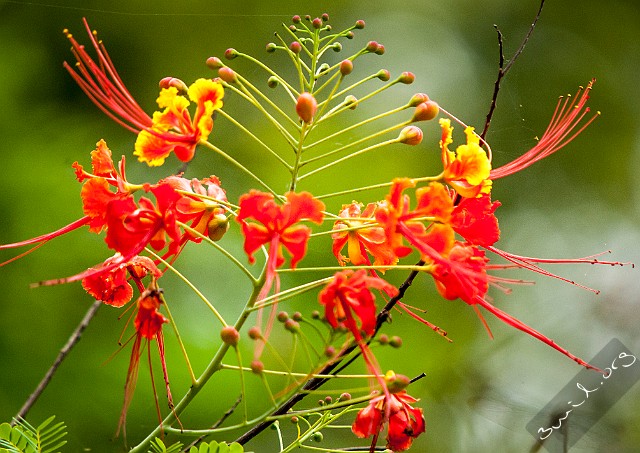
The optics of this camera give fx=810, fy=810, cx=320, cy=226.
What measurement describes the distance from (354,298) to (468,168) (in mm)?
356

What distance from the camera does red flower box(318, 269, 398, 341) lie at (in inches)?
50.9

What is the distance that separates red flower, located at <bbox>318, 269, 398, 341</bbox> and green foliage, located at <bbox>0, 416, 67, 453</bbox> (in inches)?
19.5

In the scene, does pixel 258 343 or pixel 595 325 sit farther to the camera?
pixel 595 325

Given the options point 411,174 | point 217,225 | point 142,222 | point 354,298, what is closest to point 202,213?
point 217,225

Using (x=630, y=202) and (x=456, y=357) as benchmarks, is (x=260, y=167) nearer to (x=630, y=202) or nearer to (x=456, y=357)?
(x=456, y=357)

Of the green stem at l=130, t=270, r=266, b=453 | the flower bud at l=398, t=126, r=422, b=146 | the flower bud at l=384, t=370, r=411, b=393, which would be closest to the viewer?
the flower bud at l=384, t=370, r=411, b=393

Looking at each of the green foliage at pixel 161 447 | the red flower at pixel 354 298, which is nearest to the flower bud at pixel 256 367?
the red flower at pixel 354 298

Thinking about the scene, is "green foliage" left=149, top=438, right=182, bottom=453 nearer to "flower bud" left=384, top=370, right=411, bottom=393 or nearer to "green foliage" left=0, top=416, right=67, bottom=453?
"green foliage" left=0, top=416, right=67, bottom=453

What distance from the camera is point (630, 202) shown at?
4734 mm

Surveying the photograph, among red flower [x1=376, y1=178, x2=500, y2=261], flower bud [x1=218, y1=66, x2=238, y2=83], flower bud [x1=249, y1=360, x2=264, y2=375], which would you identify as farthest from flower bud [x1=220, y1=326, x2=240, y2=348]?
flower bud [x1=218, y1=66, x2=238, y2=83]

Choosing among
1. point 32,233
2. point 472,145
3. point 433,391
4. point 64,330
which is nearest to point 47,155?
point 32,233

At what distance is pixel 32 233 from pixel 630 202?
3421 mm

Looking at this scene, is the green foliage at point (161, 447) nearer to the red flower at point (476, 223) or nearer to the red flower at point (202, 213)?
the red flower at point (202, 213)

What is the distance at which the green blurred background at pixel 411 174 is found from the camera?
2684 millimetres
